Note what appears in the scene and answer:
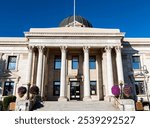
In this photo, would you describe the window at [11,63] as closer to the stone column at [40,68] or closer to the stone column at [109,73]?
the stone column at [40,68]


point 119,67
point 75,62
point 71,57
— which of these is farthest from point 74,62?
point 119,67

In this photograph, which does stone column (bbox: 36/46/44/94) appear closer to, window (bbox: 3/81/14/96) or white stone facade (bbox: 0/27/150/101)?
white stone facade (bbox: 0/27/150/101)

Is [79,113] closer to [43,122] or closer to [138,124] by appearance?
[43,122]

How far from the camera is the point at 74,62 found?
29.4 metres

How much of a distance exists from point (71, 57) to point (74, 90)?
201 inches

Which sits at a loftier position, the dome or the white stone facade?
the dome

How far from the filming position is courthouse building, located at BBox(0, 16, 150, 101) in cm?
2595

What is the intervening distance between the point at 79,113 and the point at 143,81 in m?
24.6

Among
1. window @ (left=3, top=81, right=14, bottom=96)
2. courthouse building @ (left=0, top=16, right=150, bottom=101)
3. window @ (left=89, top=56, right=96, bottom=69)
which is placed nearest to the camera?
courthouse building @ (left=0, top=16, right=150, bottom=101)

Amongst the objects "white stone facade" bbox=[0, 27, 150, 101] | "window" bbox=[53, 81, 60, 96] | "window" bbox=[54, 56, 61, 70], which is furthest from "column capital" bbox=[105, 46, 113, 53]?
"window" bbox=[53, 81, 60, 96]

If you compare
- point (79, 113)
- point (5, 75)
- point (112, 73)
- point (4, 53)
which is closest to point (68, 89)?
point (112, 73)

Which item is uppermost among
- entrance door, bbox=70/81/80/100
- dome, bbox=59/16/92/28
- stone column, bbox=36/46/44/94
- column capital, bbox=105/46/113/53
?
dome, bbox=59/16/92/28

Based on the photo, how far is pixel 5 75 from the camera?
92.2 feet

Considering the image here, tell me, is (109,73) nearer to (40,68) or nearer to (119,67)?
(119,67)
